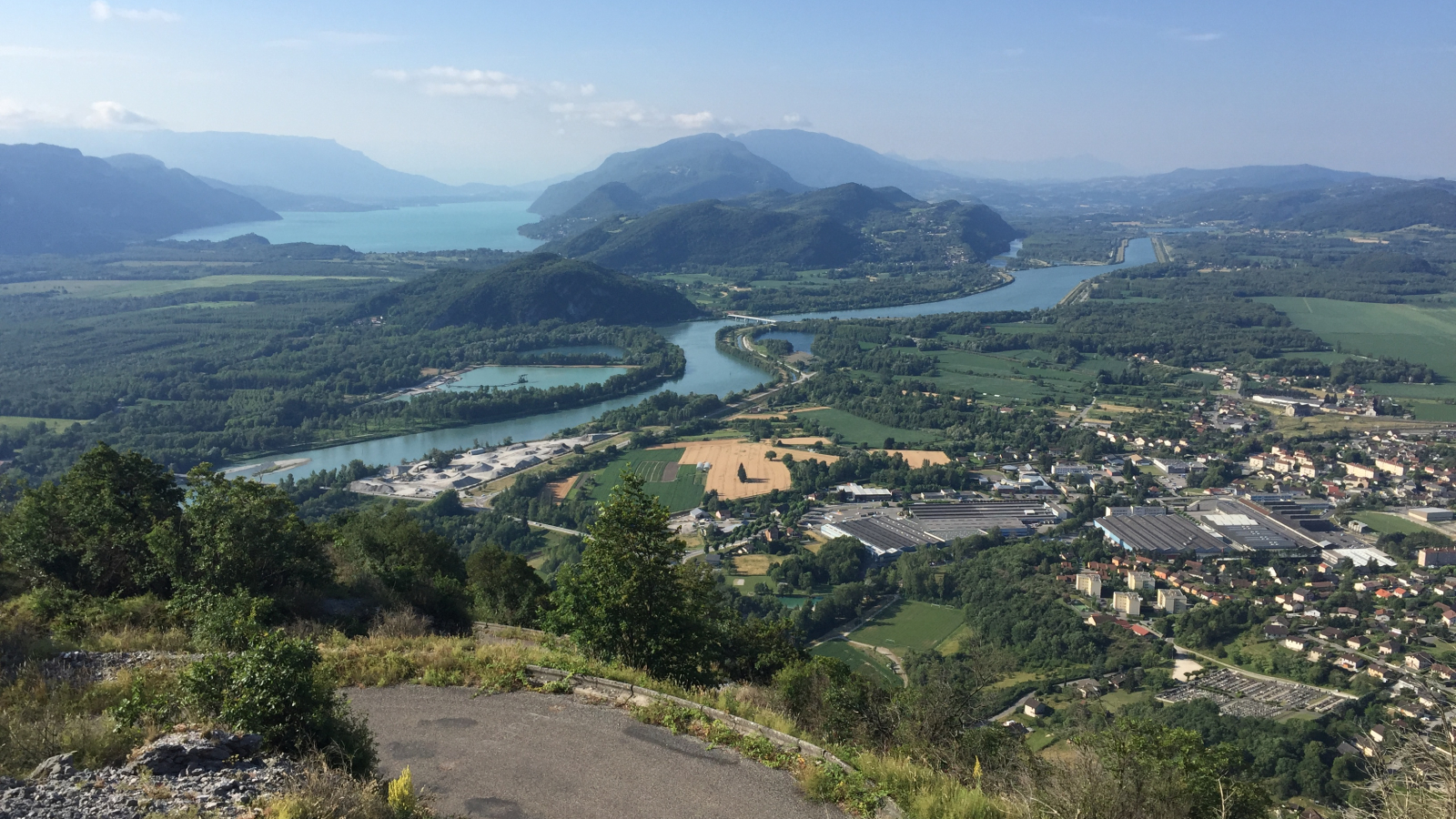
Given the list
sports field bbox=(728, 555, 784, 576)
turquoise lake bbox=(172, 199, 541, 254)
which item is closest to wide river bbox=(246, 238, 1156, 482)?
sports field bbox=(728, 555, 784, 576)

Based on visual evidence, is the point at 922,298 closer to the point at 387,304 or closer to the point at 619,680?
the point at 387,304

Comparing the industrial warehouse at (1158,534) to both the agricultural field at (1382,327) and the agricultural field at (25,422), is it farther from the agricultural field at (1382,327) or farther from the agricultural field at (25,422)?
the agricultural field at (25,422)

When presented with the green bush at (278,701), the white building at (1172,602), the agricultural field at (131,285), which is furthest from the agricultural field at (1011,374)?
the agricultural field at (131,285)

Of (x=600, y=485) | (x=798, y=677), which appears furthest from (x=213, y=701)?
(x=600, y=485)

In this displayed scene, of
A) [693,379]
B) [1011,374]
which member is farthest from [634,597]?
[1011,374]

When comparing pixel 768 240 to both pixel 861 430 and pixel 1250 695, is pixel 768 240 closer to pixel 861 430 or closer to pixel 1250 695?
pixel 861 430

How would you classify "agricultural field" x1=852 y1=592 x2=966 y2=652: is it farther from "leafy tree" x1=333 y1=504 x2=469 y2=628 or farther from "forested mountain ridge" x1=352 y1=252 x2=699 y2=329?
"forested mountain ridge" x1=352 y1=252 x2=699 y2=329
